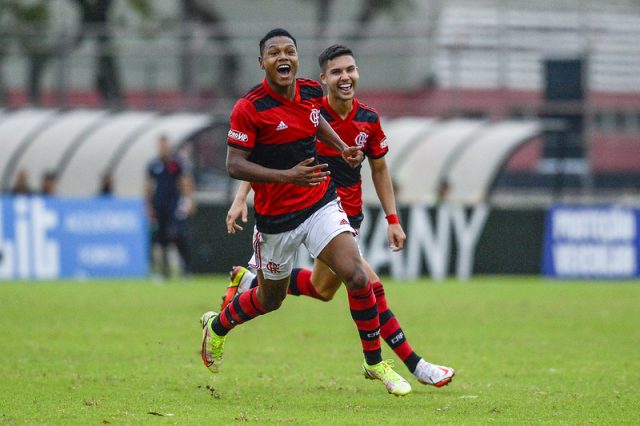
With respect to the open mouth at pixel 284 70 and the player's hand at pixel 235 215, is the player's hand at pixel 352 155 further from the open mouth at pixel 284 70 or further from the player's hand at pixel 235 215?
the player's hand at pixel 235 215

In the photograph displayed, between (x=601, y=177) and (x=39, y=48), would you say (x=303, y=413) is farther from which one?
(x=39, y=48)

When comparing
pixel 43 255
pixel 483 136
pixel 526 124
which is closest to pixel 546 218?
pixel 483 136

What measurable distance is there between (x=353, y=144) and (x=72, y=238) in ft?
43.7

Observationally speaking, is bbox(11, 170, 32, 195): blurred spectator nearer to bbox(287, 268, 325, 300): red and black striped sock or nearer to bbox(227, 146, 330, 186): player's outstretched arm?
bbox(287, 268, 325, 300): red and black striped sock

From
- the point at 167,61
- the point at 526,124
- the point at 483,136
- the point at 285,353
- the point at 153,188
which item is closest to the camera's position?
the point at 285,353

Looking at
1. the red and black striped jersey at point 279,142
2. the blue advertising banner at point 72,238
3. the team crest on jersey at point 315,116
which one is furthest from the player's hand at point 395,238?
the blue advertising banner at point 72,238

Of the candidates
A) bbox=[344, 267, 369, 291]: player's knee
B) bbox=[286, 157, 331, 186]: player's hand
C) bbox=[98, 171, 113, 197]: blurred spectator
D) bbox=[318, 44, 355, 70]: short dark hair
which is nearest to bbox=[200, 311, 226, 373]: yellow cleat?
bbox=[344, 267, 369, 291]: player's knee

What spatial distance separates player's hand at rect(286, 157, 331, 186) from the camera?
8.30m

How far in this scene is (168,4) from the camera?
32281mm

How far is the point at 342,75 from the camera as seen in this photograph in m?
9.57

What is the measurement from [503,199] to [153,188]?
9.56 m

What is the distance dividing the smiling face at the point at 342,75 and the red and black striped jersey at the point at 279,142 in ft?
1.95

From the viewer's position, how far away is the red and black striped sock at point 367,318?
29.2ft

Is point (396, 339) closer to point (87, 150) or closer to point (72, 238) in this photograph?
point (72, 238)
